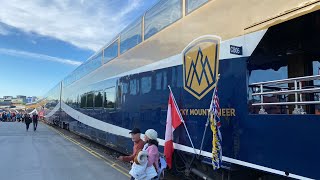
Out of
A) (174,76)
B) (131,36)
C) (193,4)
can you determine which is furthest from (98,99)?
(193,4)

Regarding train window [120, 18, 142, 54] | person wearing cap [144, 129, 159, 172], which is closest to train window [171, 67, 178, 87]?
person wearing cap [144, 129, 159, 172]

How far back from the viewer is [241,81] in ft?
15.8

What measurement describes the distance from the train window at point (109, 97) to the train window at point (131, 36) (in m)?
1.28

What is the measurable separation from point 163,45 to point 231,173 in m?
3.18

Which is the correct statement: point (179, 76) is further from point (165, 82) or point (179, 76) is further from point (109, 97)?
point (109, 97)

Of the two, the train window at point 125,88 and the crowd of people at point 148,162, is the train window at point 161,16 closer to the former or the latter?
the train window at point 125,88

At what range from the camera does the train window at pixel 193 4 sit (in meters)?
5.96

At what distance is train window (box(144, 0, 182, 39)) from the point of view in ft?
22.8

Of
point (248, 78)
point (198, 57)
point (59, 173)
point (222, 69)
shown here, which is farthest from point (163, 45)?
point (59, 173)

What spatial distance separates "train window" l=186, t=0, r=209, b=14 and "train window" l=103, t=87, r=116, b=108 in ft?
16.8

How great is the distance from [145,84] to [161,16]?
5.13ft

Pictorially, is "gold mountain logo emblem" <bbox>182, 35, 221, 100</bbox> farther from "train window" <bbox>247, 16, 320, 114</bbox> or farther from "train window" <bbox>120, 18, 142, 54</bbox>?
"train window" <bbox>120, 18, 142, 54</bbox>

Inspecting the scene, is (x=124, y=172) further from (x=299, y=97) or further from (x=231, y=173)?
(x=299, y=97)

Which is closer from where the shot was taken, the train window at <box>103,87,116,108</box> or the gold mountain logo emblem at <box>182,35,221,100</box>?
the gold mountain logo emblem at <box>182,35,221,100</box>
